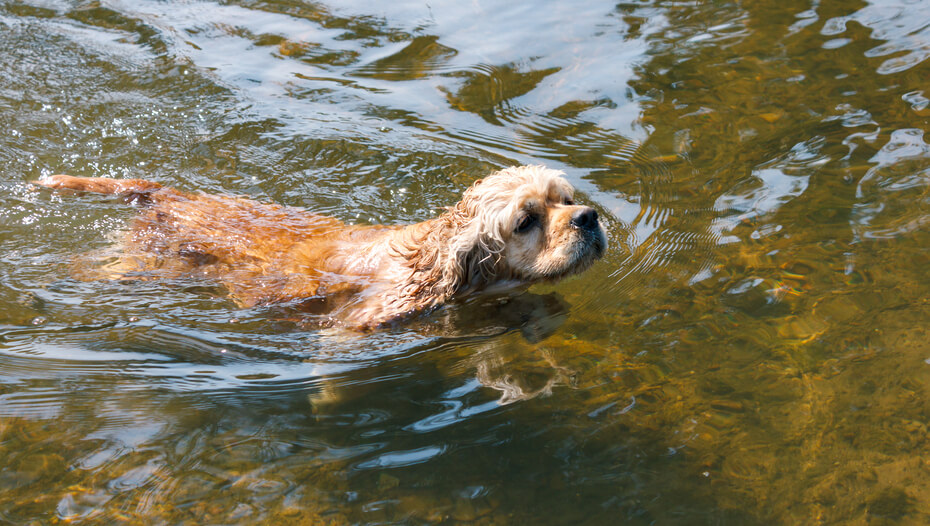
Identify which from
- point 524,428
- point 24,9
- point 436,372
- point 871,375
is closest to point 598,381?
point 524,428

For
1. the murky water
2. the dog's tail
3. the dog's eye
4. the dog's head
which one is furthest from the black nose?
the dog's tail

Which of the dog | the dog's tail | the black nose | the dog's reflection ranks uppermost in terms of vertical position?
the dog's tail

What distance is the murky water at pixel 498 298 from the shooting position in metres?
3.78

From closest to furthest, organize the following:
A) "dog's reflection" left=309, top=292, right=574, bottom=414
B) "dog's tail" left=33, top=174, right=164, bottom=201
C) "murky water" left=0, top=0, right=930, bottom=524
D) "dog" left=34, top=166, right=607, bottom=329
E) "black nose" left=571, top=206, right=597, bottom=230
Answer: "murky water" left=0, top=0, right=930, bottom=524 < "dog's reflection" left=309, top=292, right=574, bottom=414 < "black nose" left=571, top=206, right=597, bottom=230 < "dog" left=34, top=166, right=607, bottom=329 < "dog's tail" left=33, top=174, right=164, bottom=201

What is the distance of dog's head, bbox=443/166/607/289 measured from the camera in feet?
15.8

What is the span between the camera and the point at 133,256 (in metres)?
5.80

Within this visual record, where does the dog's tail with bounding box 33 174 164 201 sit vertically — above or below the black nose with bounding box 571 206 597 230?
above

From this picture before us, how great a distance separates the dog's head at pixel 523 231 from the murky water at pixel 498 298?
0.41 meters

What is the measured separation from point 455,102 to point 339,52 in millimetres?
1799

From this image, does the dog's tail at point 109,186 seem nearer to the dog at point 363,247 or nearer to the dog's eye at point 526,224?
the dog at point 363,247

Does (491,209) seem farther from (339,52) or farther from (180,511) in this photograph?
(339,52)

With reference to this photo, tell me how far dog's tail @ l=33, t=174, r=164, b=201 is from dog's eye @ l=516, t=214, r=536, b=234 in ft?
9.98

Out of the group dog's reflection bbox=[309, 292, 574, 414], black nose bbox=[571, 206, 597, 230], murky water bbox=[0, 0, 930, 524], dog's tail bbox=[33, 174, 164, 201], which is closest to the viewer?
murky water bbox=[0, 0, 930, 524]

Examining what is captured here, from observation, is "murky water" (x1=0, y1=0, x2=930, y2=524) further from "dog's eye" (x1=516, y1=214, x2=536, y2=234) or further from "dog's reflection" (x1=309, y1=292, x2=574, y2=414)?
"dog's eye" (x1=516, y1=214, x2=536, y2=234)
